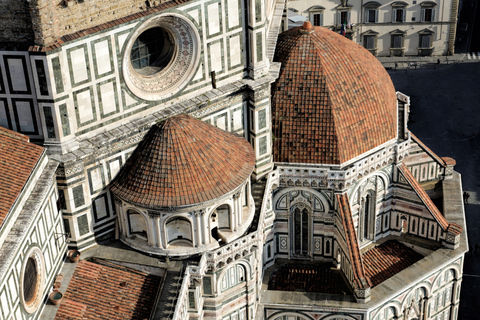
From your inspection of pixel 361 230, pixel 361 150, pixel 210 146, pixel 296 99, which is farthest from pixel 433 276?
pixel 210 146

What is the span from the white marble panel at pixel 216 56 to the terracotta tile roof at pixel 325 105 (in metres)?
4.71

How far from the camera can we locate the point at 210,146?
40.8 metres

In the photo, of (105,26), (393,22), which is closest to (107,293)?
(105,26)

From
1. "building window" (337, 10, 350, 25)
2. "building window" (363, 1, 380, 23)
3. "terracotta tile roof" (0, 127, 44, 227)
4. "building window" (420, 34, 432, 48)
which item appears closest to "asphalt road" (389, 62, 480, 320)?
"building window" (420, 34, 432, 48)

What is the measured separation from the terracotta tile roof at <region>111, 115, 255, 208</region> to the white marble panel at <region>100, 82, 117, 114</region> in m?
2.37

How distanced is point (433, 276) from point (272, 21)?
16197 mm

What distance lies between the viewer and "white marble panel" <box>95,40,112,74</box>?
37.7m

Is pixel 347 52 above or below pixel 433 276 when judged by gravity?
above

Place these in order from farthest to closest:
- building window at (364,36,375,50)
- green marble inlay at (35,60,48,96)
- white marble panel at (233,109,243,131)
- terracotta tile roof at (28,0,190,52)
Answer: building window at (364,36,375,50), white marble panel at (233,109,243,131), green marble inlay at (35,60,48,96), terracotta tile roof at (28,0,190,52)

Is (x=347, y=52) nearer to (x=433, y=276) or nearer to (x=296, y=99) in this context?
(x=296, y=99)

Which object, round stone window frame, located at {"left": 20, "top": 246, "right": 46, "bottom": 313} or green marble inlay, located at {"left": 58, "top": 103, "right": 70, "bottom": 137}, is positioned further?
green marble inlay, located at {"left": 58, "top": 103, "right": 70, "bottom": 137}

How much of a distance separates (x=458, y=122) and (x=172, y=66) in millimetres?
36109

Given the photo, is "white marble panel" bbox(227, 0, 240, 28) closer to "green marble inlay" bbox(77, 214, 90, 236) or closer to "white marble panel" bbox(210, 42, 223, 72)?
"white marble panel" bbox(210, 42, 223, 72)

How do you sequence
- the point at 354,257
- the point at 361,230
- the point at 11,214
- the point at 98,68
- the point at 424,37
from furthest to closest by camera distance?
the point at 424,37 → the point at 361,230 → the point at 354,257 → the point at 98,68 → the point at 11,214
